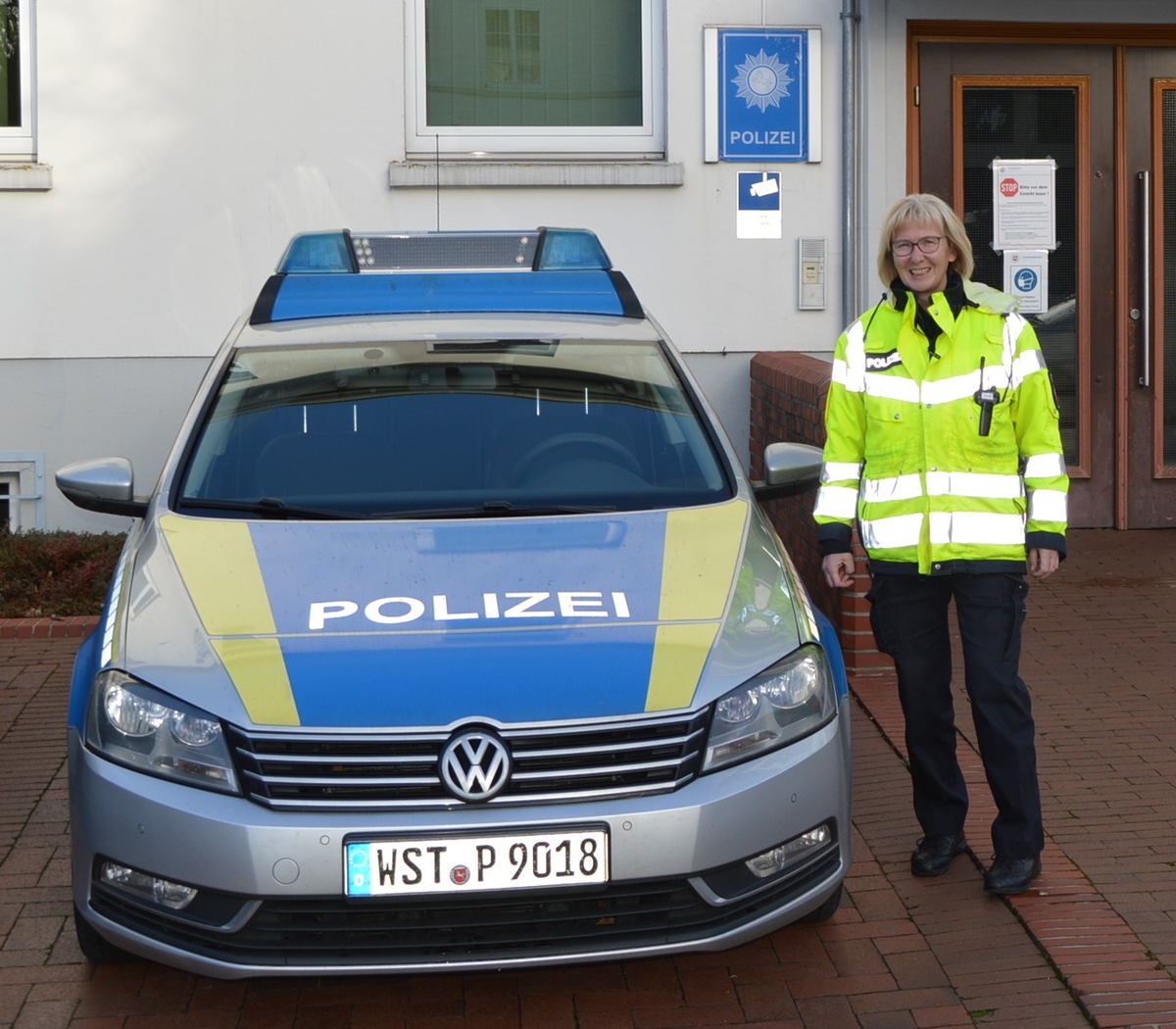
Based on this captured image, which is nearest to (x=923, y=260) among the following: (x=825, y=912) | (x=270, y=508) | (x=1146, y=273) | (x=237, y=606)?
(x=825, y=912)

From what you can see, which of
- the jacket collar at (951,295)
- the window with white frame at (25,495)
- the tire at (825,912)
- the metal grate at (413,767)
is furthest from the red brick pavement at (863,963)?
the window with white frame at (25,495)

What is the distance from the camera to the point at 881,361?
4500 millimetres

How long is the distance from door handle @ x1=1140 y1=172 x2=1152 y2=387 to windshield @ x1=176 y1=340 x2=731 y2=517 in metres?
4.99

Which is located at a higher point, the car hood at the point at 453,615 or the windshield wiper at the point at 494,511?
the windshield wiper at the point at 494,511

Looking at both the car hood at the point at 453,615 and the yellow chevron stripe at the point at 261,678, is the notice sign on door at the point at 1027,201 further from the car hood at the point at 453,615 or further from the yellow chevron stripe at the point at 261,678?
the yellow chevron stripe at the point at 261,678

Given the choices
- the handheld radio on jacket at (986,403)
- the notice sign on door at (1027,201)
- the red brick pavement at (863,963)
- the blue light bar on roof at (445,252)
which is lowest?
the red brick pavement at (863,963)

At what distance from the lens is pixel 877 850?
494 cm

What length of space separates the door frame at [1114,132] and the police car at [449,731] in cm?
528

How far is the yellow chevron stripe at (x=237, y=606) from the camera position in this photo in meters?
3.64

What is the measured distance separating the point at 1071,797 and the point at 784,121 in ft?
15.8

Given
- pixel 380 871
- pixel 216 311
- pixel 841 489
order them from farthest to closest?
pixel 216 311 → pixel 841 489 → pixel 380 871

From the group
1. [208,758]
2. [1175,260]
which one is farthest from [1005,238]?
[208,758]

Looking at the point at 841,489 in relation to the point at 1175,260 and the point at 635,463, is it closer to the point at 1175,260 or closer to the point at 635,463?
the point at 635,463

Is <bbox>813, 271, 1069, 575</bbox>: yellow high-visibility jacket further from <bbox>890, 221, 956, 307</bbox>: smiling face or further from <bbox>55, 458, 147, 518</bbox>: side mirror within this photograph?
<bbox>55, 458, 147, 518</bbox>: side mirror
